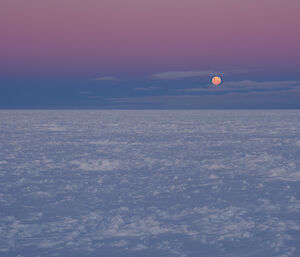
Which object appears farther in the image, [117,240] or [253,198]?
[253,198]

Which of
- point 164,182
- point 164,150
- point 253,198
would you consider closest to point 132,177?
point 164,182

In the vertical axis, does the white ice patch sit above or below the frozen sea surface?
above

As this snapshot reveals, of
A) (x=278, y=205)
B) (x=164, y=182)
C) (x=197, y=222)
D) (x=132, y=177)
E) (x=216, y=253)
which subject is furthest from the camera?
(x=132, y=177)

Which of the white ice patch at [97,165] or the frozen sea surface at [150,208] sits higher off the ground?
the white ice patch at [97,165]

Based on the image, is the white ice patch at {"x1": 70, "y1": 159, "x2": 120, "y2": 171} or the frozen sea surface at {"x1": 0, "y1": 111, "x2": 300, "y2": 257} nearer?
the frozen sea surface at {"x1": 0, "y1": 111, "x2": 300, "y2": 257}

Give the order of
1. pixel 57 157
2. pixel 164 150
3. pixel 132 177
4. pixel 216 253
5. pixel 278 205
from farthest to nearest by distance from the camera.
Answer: pixel 164 150
pixel 57 157
pixel 132 177
pixel 278 205
pixel 216 253

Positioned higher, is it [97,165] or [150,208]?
[97,165]

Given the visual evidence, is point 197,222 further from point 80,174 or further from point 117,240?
point 80,174

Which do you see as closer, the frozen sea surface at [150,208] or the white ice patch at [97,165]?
the frozen sea surface at [150,208]

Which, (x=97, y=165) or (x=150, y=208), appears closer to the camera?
(x=150, y=208)

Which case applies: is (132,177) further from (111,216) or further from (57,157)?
(57,157)
